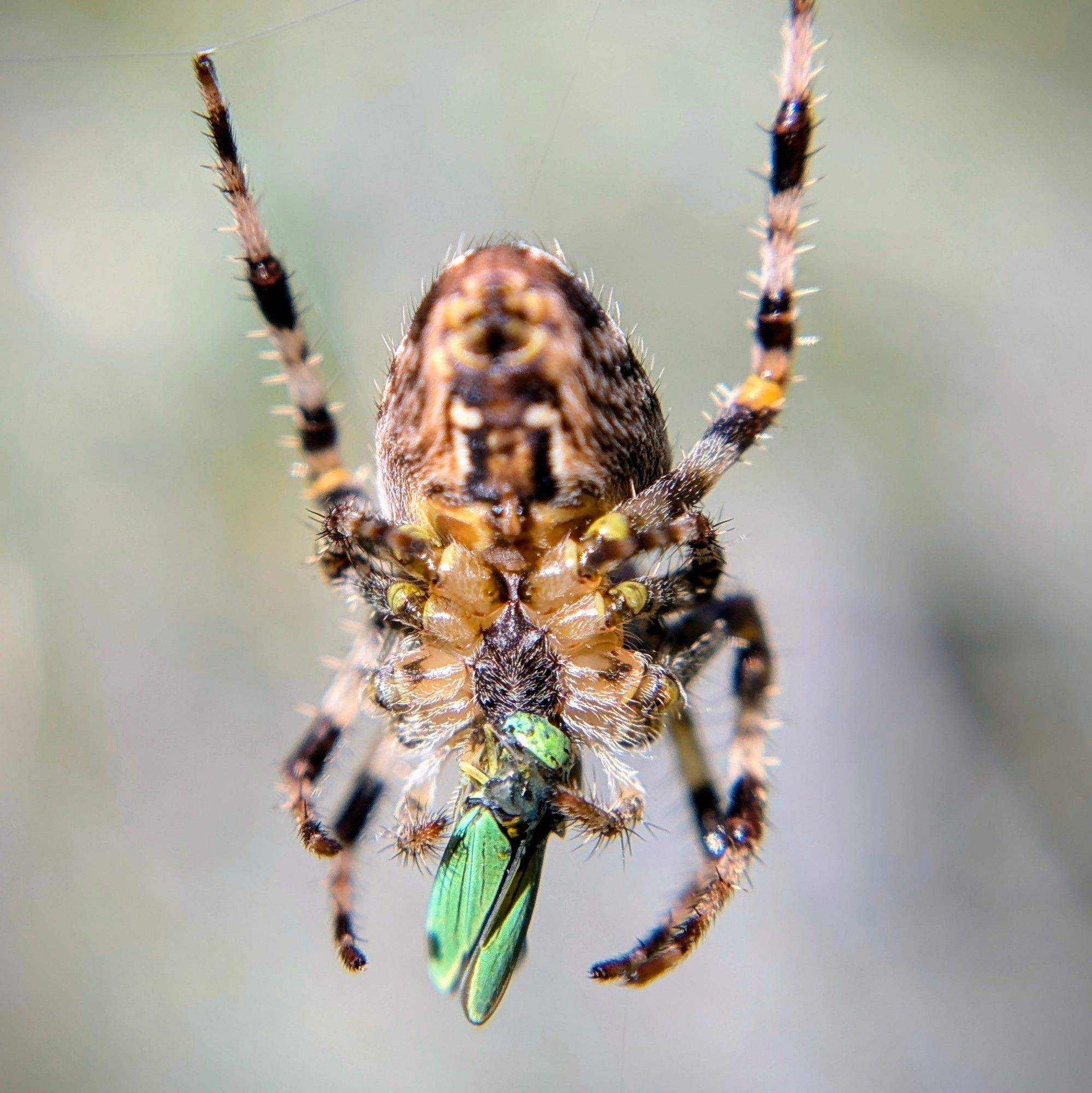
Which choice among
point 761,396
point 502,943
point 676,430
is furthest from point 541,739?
point 676,430

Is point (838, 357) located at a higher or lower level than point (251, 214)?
lower

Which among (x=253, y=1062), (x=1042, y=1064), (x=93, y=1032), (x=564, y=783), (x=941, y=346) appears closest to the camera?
(x=564, y=783)

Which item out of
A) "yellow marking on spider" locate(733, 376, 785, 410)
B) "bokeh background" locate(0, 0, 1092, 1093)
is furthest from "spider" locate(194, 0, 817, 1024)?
"bokeh background" locate(0, 0, 1092, 1093)

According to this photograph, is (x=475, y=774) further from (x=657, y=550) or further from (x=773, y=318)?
(x=773, y=318)

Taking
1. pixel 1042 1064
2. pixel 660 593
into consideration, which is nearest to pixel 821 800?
pixel 1042 1064

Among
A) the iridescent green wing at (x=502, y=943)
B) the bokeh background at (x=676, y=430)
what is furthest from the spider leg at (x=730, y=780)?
the bokeh background at (x=676, y=430)

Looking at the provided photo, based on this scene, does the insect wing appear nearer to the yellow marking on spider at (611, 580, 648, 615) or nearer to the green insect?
the green insect

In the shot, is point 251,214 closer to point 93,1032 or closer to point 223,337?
point 223,337

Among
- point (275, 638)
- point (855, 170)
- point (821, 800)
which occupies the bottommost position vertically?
point (821, 800)
